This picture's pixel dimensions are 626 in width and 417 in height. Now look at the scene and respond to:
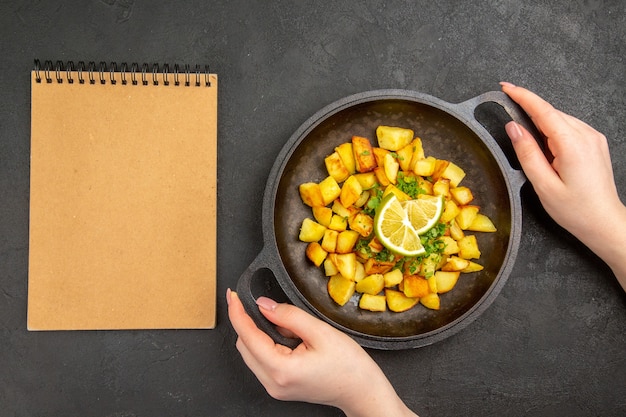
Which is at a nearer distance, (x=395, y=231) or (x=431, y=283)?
(x=395, y=231)

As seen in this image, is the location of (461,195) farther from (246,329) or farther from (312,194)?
(246,329)

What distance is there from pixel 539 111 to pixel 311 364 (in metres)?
0.89

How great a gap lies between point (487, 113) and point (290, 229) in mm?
662

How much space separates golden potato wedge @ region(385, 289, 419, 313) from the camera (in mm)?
1626

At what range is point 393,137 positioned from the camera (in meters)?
1.62

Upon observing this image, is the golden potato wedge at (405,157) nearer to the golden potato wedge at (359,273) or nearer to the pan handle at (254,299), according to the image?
the golden potato wedge at (359,273)

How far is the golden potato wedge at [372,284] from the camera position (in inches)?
62.7

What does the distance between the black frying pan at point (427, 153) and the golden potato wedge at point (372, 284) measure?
7cm

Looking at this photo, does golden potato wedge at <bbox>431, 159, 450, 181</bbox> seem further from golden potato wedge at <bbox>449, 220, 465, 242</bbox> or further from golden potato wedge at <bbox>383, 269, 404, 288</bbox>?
golden potato wedge at <bbox>383, 269, 404, 288</bbox>

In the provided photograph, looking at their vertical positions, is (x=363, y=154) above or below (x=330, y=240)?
above

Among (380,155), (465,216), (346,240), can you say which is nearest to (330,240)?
(346,240)

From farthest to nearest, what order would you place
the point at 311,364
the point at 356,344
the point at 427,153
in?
the point at 427,153 < the point at 356,344 < the point at 311,364

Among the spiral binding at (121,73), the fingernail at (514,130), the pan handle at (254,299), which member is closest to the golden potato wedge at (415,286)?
the pan handle at (254,299)

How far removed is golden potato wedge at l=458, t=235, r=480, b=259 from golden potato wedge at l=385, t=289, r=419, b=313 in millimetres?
181
